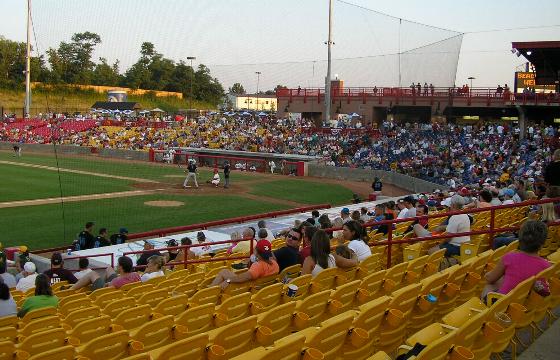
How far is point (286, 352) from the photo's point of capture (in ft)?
11.6

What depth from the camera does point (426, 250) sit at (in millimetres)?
8805

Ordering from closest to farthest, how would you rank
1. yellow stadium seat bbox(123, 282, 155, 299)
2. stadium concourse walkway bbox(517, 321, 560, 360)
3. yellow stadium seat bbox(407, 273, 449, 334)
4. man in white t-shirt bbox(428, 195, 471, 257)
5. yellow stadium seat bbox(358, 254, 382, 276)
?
stadium concourse walkway bbox(517, 321, 560, 360) → yellow stadium seat bbox(407, 273, 449, 334) → yellow stadium seat bbox(358, 254, 382, 276) → yellow stadium seat bbox(123, 282, 155, 299) → man in white t-shirt bbox(428, 195, 471, 257)

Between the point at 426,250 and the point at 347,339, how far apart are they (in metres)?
4.89

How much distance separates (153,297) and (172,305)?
2.89ft

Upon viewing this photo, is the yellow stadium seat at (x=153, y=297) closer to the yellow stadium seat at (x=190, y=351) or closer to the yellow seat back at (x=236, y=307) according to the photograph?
the yellow seat back at (x=236, y=307)

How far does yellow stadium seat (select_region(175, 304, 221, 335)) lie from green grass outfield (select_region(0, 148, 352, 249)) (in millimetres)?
13490

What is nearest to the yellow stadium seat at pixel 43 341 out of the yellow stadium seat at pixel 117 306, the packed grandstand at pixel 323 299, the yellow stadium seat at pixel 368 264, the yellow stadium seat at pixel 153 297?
the packed grandstand at pixel 323 299

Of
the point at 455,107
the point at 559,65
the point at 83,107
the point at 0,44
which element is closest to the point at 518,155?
the point at 559,65

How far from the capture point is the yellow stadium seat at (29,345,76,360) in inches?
163

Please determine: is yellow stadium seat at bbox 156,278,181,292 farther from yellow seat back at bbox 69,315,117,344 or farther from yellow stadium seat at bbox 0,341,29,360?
yellow stadium seat at bbox 0,341,29,360

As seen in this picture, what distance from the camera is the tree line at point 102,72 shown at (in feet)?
94.2

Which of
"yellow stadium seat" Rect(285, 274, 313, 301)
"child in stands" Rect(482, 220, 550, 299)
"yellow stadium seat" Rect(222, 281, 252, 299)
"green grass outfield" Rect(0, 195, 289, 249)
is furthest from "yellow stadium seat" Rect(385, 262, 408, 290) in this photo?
"green grass outfield" Rect(0, 195, 289, 249)

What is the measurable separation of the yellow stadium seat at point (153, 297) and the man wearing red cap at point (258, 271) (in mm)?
629

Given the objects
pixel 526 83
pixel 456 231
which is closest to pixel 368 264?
pixel 456 231
